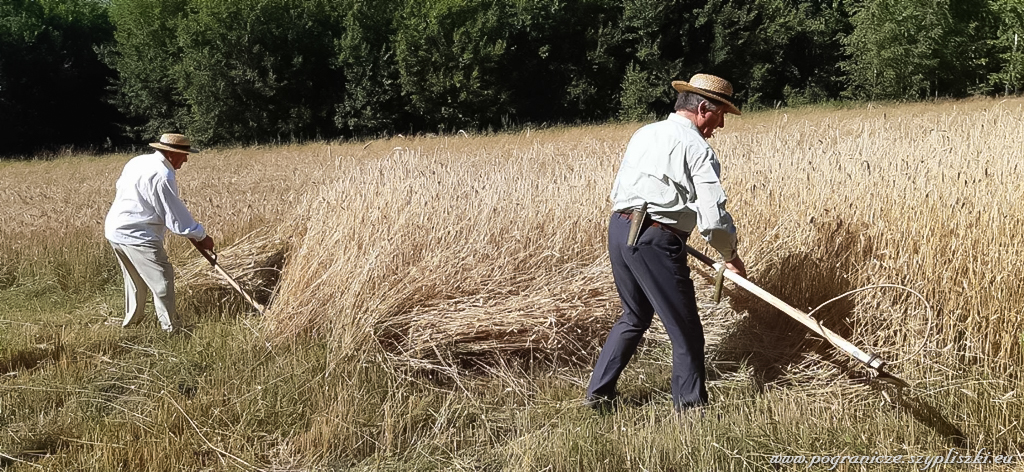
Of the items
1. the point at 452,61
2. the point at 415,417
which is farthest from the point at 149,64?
the point at 415,417

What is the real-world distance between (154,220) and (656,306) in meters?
3.49

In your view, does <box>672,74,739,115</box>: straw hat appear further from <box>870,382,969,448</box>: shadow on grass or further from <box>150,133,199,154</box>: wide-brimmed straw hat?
<box>150,133,199,154</box>: wide-brimmed straw hat

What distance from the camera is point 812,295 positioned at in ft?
14.5

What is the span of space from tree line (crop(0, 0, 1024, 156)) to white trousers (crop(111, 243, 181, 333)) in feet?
82.0

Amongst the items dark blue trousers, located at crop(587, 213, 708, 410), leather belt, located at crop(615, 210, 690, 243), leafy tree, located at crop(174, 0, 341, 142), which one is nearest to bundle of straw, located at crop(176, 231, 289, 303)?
dark blue trousers, located at crop(587, 213, 708, 410)

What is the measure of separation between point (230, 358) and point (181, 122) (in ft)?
97.4

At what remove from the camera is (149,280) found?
16.3 ft

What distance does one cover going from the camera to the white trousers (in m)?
4.93

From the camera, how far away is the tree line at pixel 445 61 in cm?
2873

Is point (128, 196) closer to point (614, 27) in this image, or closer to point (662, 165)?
point (662, 165)

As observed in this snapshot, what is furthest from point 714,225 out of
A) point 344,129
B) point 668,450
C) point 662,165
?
point 344,129

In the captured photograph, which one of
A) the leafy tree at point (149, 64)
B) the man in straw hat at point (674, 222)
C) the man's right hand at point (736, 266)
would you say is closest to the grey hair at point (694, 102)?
the man in straw hat at point (674, 222)

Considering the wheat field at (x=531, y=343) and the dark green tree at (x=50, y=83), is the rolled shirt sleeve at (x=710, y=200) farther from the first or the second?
the dark green tree at (x=50, y=83)

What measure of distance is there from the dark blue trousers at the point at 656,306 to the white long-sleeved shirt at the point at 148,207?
2.94 m
